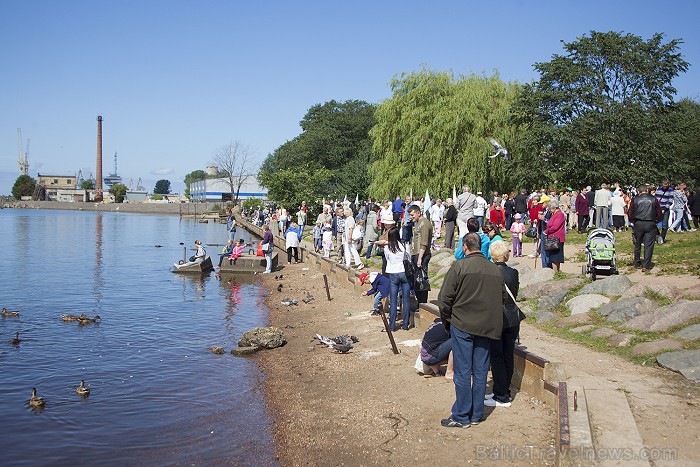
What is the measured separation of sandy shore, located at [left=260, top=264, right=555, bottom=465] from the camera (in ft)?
21.7

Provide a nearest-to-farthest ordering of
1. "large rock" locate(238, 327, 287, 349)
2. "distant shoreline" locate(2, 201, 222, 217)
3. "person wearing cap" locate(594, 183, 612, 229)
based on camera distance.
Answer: "large rock" locate(238, 327, 287, 349)
"person wearing cap" locate(594, 183, 612, 229)
"distant shoreline" locate(2, 201, 222, 217)

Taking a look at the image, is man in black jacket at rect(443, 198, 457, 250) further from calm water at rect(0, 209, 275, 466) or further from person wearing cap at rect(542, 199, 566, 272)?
calm water at rect(0, 209, 275, 466)

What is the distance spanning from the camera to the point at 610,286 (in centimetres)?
1211

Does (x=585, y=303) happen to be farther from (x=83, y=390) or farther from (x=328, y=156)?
(x=328, y=156)

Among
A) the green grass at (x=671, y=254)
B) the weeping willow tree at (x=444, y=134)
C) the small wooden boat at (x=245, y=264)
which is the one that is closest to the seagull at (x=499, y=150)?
the weeping willow tree at (x=444, y=134)

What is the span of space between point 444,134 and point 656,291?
83.5 ft

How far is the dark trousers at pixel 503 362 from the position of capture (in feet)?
24.3

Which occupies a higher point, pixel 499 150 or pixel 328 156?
pixel 328 156

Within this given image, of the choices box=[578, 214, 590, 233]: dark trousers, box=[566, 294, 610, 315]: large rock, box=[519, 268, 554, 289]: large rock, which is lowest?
box=[566, 294, 610, 315]: large rock

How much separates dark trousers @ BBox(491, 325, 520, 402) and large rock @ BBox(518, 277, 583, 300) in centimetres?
577

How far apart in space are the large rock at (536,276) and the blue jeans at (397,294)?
3.58 metres

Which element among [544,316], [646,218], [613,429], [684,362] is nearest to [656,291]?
[544,316]

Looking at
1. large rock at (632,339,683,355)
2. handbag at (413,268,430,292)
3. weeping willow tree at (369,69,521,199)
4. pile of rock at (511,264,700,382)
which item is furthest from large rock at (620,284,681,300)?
weeping willow tree at (369,69,521,199)

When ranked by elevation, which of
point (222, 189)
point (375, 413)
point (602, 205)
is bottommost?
point (375, 413)
